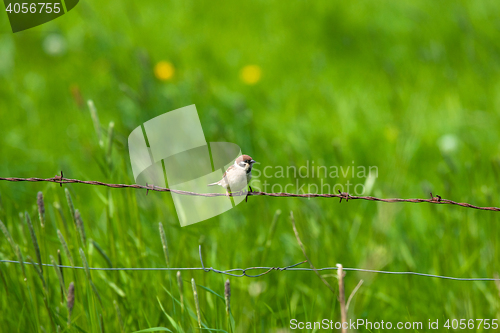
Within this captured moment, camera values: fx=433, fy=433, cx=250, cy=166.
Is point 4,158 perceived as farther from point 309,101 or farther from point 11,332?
point 309,101

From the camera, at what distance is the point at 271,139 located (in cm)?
427

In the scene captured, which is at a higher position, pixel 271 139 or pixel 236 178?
pixel 271 139

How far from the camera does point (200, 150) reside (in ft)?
9.84

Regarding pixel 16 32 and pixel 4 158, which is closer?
pixel 4 158

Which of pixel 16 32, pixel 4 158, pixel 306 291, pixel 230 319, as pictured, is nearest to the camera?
pixel 230 319

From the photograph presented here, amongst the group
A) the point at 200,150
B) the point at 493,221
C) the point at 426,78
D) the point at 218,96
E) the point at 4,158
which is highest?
the point at 426,78

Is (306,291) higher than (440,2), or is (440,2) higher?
(440,2)

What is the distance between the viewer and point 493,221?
254 cm

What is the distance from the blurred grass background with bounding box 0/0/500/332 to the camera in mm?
2283

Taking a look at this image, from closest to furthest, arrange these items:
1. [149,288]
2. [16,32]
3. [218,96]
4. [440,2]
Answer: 1. [149,288]
2. [218,96]
3. [16,32]
4. [440,2]

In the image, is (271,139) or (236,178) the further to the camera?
(271,139)

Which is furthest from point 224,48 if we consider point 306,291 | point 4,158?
point 306,291

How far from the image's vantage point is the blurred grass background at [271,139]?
228cm

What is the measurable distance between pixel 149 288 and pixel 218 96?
9.00 ft
